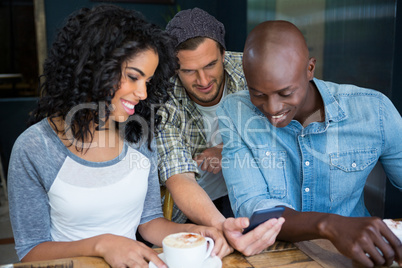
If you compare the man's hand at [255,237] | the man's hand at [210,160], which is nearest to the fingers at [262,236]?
the man's hand at [255,237]

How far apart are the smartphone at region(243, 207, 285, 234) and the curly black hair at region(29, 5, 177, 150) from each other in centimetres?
55

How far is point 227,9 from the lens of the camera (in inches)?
171

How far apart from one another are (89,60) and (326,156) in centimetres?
85

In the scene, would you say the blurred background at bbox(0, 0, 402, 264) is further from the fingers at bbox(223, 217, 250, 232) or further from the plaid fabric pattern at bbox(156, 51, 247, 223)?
the fingers at bbox(223, 217, 250, 232)

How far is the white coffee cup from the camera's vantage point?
0.92 m

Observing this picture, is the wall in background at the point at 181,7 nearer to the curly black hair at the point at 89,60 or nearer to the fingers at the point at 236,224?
the curly black hair at the point at 89,60

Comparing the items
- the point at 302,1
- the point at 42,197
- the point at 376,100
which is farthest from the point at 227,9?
the point at 42,197

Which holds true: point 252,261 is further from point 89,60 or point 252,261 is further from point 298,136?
point 89,60

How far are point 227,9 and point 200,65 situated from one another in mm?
2700

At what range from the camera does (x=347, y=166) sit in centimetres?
143

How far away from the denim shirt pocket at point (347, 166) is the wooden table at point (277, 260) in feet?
1.19

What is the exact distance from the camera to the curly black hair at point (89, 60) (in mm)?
1229

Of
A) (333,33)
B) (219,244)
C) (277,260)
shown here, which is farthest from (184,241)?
(333,33)

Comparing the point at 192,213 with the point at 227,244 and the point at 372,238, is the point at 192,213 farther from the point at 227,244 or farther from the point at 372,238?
the point at 372,238
